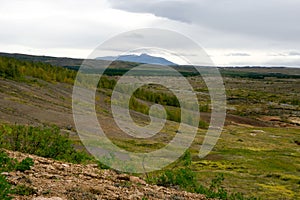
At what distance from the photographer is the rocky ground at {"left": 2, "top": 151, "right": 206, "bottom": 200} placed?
7.05 metres

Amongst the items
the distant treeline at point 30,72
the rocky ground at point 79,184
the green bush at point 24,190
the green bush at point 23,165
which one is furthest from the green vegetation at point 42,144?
the distant treeline at point 30,72

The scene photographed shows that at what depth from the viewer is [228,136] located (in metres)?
47.0

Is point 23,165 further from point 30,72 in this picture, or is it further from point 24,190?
point 30,72

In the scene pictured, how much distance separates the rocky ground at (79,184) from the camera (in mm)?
7055

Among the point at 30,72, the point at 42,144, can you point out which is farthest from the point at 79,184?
the point at 30,72

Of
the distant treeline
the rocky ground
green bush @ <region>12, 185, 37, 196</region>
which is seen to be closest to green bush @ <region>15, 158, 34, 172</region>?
the rocky ground

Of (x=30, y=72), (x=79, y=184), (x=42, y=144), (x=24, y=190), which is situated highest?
(x=30, y=72)

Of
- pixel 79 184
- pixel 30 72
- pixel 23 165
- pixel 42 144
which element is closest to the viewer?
pixel 79 184

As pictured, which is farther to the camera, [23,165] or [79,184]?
[23,165]

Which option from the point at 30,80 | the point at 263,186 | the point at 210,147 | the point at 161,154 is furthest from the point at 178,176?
the point at 30,80

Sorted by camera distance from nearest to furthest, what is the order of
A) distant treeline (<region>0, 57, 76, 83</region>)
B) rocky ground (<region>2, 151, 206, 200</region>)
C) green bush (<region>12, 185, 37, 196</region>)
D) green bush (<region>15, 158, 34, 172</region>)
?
green bush (<region>12, 185, 37, 196</region>) < rocky ground (<region>2, 151, 206, 200</region>) < green bush (<region>15, 158, 34, 172</region>) < distant treeline (<region>0, 57, 76, 83</region>)

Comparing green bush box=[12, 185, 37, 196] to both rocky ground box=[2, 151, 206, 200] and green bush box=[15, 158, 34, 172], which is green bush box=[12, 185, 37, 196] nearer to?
rocky ground box=[2, 151, 206, 200]

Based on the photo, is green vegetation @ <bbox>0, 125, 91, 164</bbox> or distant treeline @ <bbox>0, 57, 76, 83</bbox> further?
distant treeline @ <bbox>0, 57, 76, 83</bbox>

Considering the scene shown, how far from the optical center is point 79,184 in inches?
308
